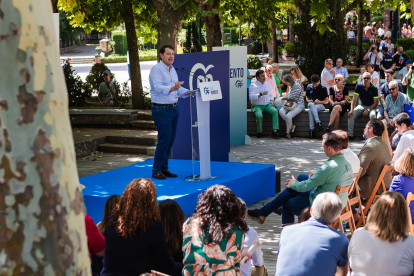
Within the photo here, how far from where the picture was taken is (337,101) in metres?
12.2

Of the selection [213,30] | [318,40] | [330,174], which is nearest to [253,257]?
[330,174]

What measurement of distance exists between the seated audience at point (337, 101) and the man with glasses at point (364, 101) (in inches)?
9.1

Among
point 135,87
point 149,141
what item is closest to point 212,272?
point 149,141

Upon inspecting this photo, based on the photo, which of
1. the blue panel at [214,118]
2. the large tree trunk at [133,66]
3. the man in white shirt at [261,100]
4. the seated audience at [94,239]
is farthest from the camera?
the large tree trunk at [133,66]

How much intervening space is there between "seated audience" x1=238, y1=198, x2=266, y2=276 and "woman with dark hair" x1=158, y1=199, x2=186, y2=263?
60 centimetres

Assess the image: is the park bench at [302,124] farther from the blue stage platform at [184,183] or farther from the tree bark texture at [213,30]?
the blue stage platform at [184,183]

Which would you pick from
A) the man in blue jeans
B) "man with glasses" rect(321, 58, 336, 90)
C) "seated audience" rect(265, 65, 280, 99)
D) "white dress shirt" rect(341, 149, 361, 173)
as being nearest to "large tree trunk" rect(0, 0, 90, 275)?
the man in blue jeans

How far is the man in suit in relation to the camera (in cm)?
609

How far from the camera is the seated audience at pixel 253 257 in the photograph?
379 cm

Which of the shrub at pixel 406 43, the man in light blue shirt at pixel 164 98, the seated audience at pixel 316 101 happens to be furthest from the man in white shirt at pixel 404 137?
the shrub at pixel 406 43

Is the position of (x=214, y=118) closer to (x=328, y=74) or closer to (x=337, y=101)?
(x=337, y=101)

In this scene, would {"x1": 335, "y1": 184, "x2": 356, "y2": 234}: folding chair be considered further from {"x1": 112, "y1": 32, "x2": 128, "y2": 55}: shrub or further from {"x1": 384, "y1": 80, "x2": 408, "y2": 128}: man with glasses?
{"x1": 112, "y1": 32, "x2": 128, "y2": 55}: shrub

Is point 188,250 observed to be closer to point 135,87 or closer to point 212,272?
point 212,272

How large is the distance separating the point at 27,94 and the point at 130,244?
2420mm
